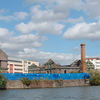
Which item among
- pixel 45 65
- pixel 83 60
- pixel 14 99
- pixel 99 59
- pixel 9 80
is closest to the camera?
pixel 14 99

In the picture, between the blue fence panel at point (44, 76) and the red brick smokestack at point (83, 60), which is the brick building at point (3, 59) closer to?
the blue fence panel at point (44, 76)

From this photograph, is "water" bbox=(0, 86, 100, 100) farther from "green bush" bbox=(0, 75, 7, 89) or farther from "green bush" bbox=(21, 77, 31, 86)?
"green bush" bbox=(21, 77, 31, 86)

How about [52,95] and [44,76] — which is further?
[44,76]

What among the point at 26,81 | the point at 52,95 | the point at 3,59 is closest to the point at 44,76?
the point at 26,81

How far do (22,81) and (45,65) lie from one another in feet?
143

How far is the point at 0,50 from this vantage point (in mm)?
115750

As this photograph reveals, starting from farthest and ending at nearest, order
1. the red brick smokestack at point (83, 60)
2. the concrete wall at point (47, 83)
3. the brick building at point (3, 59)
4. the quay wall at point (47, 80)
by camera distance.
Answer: the brick building at point (3, 59) → the red brick smokestack at point (83, 60) → the quay wall at point (47, 80) → the concrete wall at point (47, 83)

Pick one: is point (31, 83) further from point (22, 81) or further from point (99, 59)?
point (99, 59)

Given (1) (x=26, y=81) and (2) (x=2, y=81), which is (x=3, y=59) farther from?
(2) (x=2, y=81)

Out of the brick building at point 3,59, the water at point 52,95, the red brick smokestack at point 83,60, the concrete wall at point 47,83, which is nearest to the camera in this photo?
the water at point 52,95

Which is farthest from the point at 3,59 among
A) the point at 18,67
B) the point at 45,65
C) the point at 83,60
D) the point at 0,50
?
the point at 18,67

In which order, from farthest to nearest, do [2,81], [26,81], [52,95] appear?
[26,81] → [2,81] → [52,95]

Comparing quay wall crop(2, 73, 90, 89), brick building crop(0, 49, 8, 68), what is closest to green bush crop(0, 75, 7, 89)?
quay wall crop(2, 73, 90, 89)

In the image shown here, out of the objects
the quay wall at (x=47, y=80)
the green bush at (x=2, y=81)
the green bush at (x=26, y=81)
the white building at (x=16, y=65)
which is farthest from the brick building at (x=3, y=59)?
the white building at (x=16, y=65)
